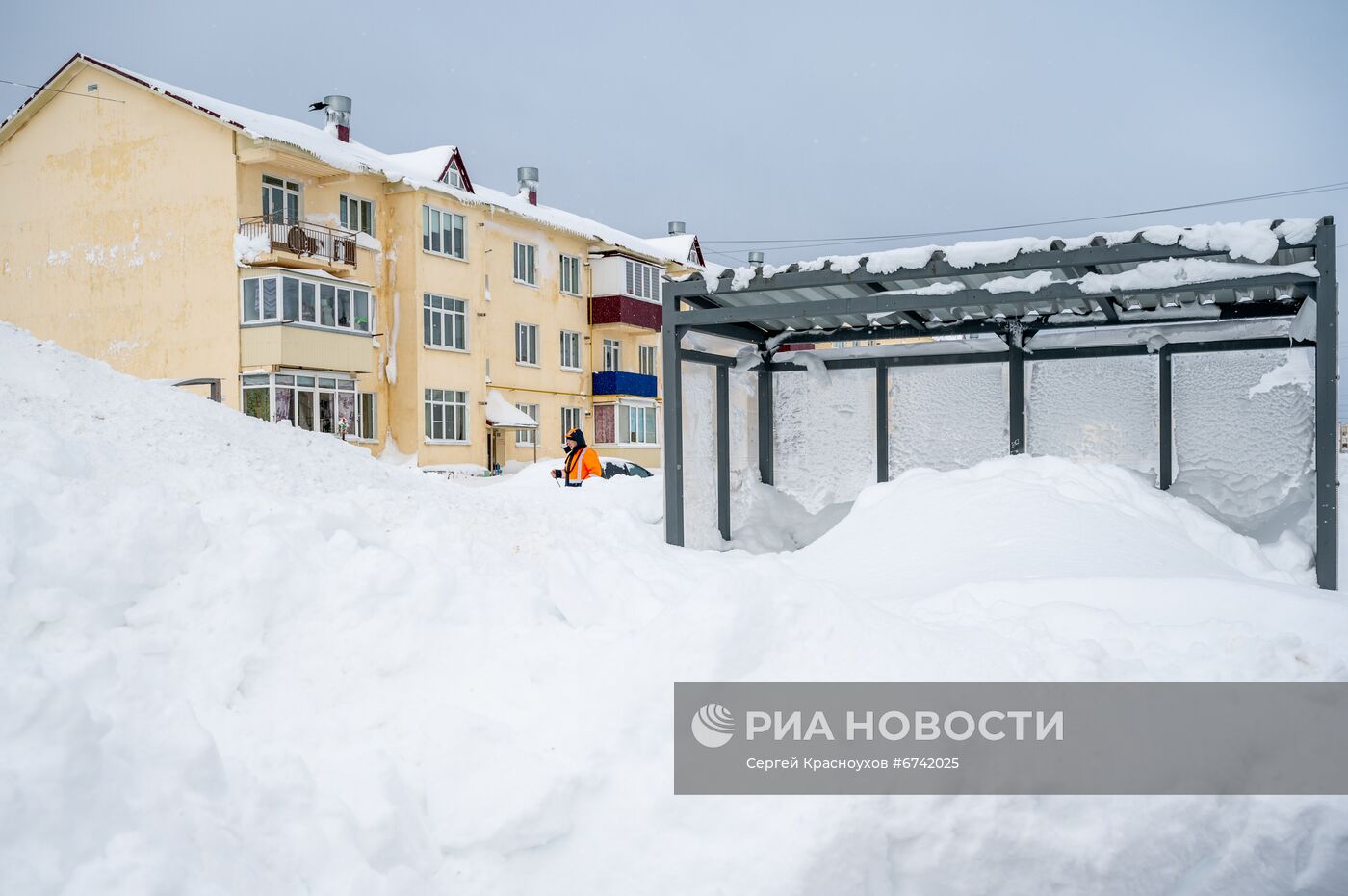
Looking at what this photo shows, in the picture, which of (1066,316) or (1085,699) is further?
(1066,316)

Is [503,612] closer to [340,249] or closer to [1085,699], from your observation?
[1085,699]

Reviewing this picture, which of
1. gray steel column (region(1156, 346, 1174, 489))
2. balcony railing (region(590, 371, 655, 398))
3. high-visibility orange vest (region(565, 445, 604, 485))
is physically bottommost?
high-visibility orange vest (region(565, 445, 604, 485))

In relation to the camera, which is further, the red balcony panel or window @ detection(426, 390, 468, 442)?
the red balcony panel

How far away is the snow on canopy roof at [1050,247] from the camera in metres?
7.50

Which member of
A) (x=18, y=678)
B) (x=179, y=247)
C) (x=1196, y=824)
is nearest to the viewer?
(x=18, y=678)

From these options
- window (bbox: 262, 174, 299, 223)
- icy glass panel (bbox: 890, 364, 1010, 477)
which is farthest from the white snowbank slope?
window (bbox: 262, 174, 299, 223)

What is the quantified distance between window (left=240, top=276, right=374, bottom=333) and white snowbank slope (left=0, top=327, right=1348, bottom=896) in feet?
60.3

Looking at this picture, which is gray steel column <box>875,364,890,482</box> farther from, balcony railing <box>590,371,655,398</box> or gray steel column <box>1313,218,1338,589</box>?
balcony railing <box>590,371,655,398</box>

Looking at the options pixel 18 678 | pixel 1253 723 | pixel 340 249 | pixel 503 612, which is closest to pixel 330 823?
pixel 18 678

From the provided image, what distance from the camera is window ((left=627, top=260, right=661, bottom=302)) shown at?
35438 millimetres

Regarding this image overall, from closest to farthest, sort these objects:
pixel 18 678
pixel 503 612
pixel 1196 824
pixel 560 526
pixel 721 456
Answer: pixel 18 678
pixel 1196 824
pixel 503 612
pixel 560 526
pixel 721 456

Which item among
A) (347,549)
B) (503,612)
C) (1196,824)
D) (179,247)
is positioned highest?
(179,247)

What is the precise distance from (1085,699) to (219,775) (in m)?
3.63

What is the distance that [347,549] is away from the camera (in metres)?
5.29
